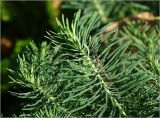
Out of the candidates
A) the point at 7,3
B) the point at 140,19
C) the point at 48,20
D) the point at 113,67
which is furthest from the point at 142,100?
the point at 7,3

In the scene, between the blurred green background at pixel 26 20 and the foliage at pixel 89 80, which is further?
the blurred green background at pixel 26 20

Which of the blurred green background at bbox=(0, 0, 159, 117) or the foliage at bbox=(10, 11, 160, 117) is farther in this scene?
the blurred green background at bbox=(0, 0, 159, 117)

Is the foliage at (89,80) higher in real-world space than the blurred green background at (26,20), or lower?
lower

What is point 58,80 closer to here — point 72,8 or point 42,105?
point 42,105

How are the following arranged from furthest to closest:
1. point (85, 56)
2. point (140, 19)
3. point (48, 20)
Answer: point (48, 20) < point (140, 19) < point (85, 56)

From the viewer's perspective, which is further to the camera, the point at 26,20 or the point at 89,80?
the point at 26,20

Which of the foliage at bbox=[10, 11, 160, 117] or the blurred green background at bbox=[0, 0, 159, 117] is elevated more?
the blurred green background at bbox=[0, 0, 159, 117]

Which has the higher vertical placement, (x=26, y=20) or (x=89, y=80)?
(x=26, y=20)

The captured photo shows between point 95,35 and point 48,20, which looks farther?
point 48,20
